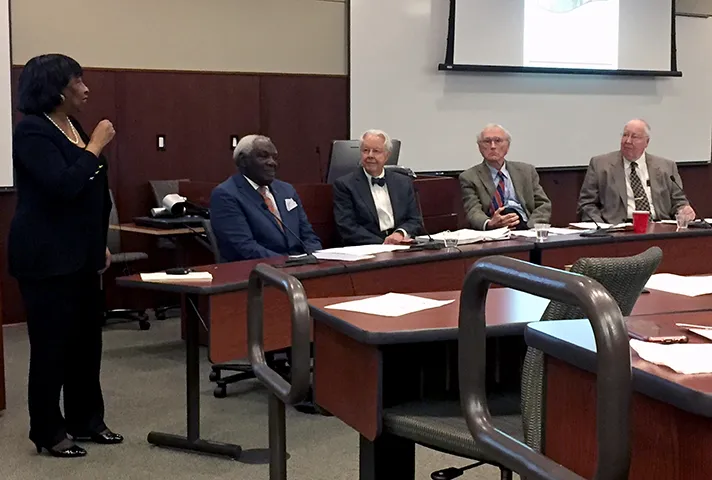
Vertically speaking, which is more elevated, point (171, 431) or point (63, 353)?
Answer: point (63, 353)

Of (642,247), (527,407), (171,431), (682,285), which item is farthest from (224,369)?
(527,407)

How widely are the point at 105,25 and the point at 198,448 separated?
371cm

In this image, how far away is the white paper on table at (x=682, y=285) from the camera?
2.87 metres

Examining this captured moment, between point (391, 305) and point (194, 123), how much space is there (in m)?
4.56

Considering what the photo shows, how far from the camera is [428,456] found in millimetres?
3658

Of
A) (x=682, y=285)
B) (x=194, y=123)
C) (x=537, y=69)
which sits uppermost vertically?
(x=537, y=69)

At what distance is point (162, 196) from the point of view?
6.64 m

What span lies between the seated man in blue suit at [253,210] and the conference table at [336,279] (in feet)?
1.28

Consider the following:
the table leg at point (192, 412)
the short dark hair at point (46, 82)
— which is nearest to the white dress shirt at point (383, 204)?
the table leg at point (192, 412)

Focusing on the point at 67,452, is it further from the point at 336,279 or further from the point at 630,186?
the point at 630,186

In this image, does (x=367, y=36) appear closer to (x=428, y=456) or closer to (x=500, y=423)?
(x=428, y=456)

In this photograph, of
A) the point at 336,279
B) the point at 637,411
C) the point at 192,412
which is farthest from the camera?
the point at 336,279

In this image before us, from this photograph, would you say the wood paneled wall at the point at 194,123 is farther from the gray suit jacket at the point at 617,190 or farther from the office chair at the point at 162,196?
the gray suit jacket at the point at 617,190

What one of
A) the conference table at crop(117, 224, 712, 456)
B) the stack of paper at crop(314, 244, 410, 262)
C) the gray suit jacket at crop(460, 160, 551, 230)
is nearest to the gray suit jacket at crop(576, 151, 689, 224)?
the gray suit jacket at crop(460, 160, 551, 230)
